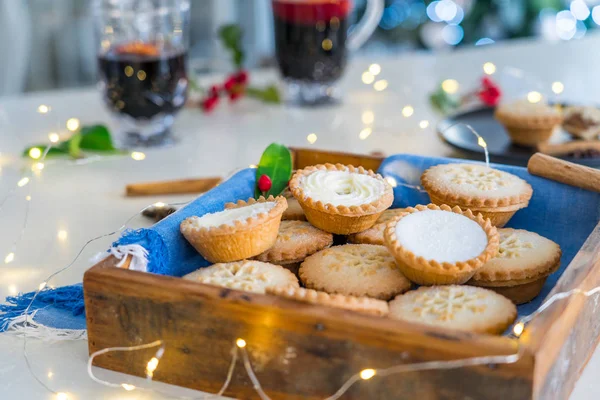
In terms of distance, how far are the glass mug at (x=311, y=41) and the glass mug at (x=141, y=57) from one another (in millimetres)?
282

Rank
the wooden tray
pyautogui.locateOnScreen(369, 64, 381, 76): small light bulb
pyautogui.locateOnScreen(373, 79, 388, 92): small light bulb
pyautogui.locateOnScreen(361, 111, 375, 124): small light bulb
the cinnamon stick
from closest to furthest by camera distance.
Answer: the wooden tray < the cinnamon stick < pyautogui.locateOnScreen(361, 111, 375, 124): small light bulb < pyautogui.locateOnScreen(373, 79, 388, 92): small light bulb < pyautogui.locateOnScreen(369, 64, 381, 76): small light bulb

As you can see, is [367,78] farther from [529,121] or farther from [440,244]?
[440,244]

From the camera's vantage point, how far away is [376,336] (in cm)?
74

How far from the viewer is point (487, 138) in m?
1.67

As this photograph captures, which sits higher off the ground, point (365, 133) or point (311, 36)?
point (311, 36)

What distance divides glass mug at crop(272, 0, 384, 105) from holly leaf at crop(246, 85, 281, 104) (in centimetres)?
4

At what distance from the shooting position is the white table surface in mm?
936

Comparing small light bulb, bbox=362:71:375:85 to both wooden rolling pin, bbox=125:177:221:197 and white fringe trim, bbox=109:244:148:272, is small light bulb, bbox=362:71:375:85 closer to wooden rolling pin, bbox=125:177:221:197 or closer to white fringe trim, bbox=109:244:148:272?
wooden rolling pin, bbox=125:177:221:197

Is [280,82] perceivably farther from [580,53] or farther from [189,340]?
[189,340]

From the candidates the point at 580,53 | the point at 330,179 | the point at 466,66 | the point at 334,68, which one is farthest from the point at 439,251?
the point at 580,53

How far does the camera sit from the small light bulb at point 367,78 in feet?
7.23

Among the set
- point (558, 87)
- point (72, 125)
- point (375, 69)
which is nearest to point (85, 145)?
point (72, 125)

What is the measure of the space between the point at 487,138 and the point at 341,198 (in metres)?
0.71

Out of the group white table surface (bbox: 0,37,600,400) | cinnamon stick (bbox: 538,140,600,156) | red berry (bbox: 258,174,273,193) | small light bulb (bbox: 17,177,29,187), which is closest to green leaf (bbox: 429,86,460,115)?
white table surface (bbox: 0,37,600,400)
